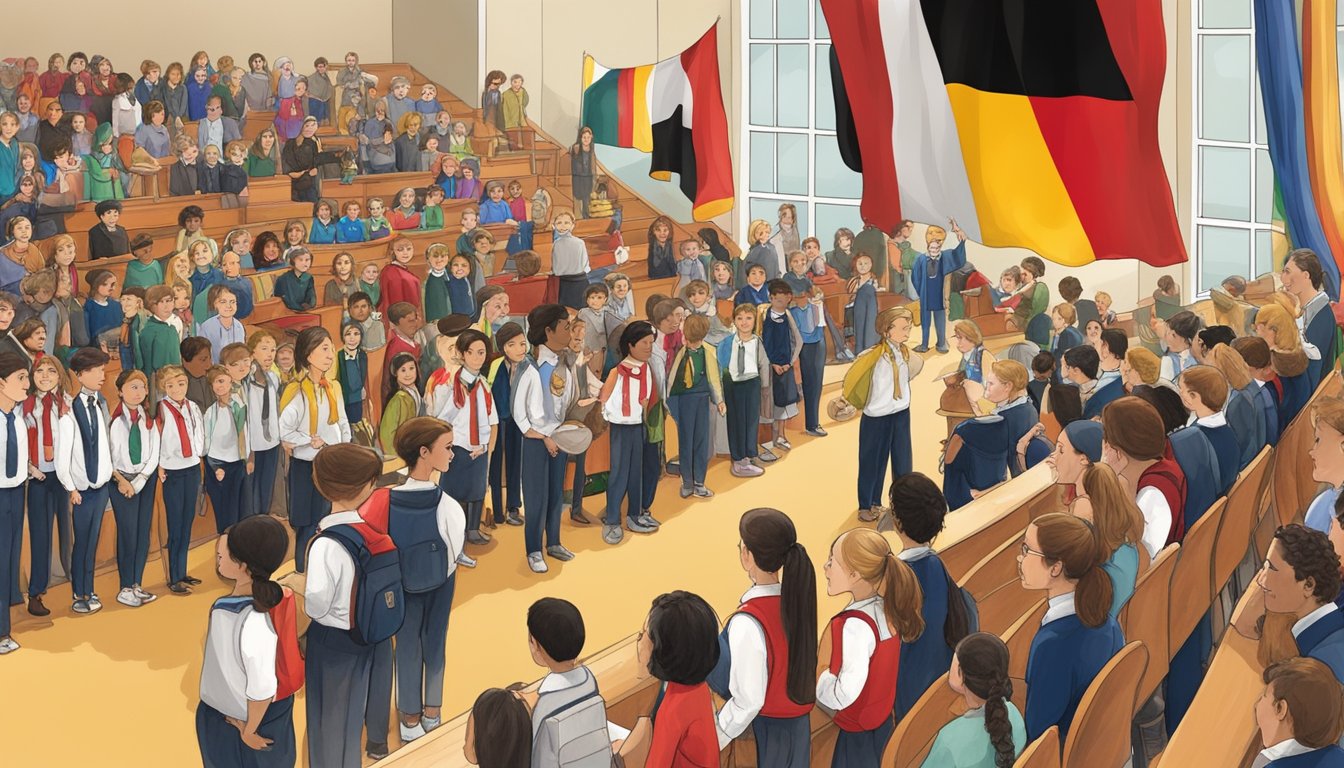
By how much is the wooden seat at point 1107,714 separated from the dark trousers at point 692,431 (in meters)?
5.22

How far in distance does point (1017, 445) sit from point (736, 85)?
11.7m

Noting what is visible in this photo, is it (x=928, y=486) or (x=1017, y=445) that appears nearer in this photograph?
(x=928, y=486)

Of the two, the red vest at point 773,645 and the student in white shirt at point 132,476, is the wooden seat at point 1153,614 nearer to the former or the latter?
the red vest at point 773,645

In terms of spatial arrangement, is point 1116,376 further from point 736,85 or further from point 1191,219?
point 736,85

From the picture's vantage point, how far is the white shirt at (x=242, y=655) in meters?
4.70

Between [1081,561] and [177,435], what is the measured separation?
16.8 feet

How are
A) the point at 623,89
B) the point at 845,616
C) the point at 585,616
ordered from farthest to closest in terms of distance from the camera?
1. the point at 623,89
2. the point at 585,616
3. the point at 845,616

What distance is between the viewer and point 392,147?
15703 millimetres

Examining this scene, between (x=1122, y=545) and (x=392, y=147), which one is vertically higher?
(x=392, y=147)

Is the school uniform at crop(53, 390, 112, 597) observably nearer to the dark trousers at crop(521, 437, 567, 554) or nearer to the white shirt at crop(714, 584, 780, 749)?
the dark trousers at crop(521, 437, 567, 554)

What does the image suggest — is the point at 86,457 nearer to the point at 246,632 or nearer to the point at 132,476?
the point at 132,476

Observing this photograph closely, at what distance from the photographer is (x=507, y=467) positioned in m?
8.93

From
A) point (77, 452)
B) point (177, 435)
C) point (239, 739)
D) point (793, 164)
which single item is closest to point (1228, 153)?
point (793, 164)

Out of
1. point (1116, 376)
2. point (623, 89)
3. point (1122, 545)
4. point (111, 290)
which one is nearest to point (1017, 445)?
point (1116, 376)
